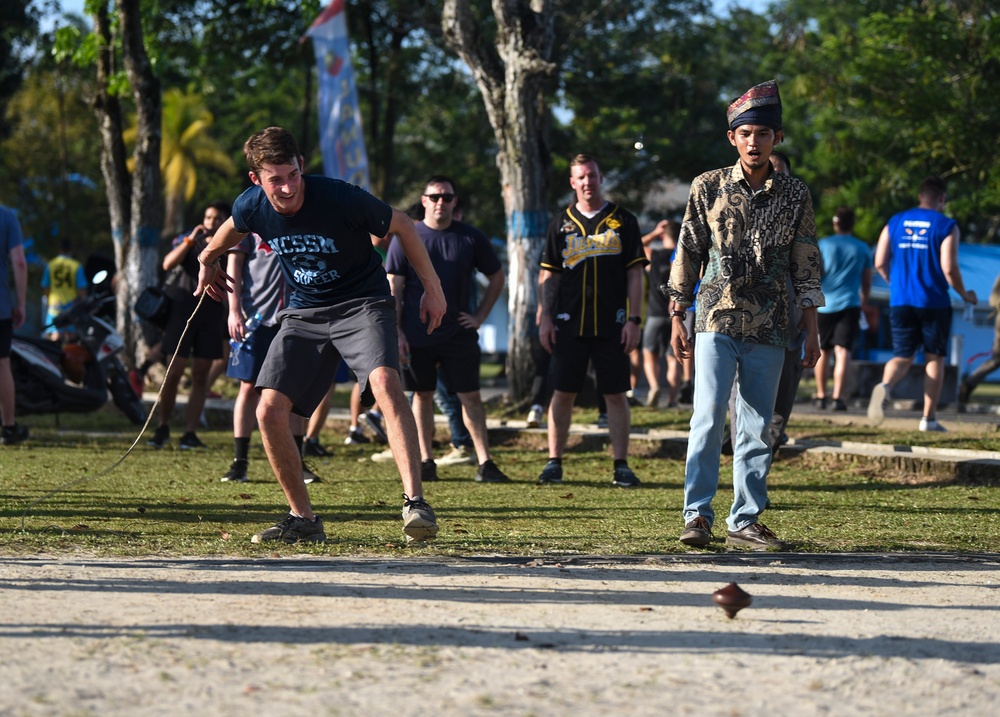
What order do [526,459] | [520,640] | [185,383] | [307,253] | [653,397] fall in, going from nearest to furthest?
[520,640] < [307,253] < [526,459] < [653,397] < [185,383]

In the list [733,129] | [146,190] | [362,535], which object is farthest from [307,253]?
[146,190]

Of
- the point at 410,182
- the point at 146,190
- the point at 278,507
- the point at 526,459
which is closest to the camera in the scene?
the point at 278,507

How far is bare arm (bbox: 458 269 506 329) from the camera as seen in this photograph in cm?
942

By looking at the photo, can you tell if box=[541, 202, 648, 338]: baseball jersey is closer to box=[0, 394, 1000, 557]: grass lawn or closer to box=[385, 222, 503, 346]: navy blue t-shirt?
box=[385, 222, 503, 346]: navy blue t-shirt

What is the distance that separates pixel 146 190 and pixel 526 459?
8.60m

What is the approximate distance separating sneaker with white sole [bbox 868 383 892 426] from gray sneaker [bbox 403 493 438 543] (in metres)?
7.79

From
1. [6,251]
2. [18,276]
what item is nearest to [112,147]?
[6,251]

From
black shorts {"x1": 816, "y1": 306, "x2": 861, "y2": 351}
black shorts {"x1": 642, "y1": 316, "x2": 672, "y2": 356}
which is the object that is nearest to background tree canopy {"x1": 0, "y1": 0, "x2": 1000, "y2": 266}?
black shorts {"x1": 816, "y1": 306, "x2": 861, "y2": 351}

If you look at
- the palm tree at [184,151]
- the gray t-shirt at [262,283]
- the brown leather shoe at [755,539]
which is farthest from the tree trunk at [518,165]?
the palm tree at [184,151]

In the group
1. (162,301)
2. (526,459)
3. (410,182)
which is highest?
(410,182)

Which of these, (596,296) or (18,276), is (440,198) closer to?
(596,296)

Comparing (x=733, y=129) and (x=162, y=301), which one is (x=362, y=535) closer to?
(x=733, y=129)

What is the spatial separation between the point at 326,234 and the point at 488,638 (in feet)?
8.18

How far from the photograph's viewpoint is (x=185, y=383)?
62.1 ft
